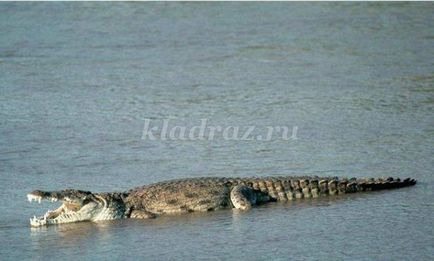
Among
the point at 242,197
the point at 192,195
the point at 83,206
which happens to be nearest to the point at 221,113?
the point at 192,195

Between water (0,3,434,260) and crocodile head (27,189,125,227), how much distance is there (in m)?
0.14

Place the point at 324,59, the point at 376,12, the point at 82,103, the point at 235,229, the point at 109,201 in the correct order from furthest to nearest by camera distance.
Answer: the point at 376,12, the point at 324,59, the point at 82,103, the point at 109,201, the point at 235,229

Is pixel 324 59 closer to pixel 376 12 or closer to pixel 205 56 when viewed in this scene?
pixel 205 56

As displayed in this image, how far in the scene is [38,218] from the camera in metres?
9.74

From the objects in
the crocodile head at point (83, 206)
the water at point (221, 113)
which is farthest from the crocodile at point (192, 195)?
the water at point (221, 113)

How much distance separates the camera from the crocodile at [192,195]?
32.5 ft

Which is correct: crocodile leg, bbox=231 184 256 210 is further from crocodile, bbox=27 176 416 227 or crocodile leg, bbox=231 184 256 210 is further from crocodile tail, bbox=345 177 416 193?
crocodile tail, bbox=345 177 416 193

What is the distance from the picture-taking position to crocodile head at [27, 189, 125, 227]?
9.84 meters

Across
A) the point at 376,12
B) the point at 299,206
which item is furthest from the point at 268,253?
the point at 376,12

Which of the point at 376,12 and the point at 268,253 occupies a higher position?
the point at 376,12

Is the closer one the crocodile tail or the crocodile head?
the crocodile head

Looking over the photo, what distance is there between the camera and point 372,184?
1040cm

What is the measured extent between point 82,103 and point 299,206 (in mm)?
6027

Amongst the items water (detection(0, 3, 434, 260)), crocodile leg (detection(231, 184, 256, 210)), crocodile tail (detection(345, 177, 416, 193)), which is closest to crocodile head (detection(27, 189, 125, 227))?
water (detection(0, 3, 434, 260))
